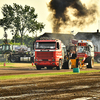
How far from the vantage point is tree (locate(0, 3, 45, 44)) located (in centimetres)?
9962

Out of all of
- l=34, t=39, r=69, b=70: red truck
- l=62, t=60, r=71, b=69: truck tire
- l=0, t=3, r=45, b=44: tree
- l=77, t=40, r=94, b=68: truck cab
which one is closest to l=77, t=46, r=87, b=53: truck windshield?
l=77, t=40, r=94, b=68: truck cab

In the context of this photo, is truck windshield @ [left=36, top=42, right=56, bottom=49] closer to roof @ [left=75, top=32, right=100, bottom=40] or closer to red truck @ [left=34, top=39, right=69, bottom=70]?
red truck @ [left=34, top=39, right=69, bottom=70]

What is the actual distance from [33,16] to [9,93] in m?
90.3

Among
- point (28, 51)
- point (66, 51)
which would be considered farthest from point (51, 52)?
point (28, 51)

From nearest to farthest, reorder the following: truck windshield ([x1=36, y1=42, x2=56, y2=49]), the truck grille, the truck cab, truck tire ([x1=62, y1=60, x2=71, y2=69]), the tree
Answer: truck windshield ([x1=36, y1=42, x2=56, y2=49]) → the truck grille → truck tire ([x1=62, y1=60, x2=71, y2=69]) → the truck cab → the tree

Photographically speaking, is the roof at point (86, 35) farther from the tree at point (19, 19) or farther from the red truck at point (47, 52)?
the red truck at point (47, 52)

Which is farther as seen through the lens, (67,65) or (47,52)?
(67,65)

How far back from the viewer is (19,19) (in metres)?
100

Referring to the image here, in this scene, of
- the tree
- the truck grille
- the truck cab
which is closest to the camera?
the truck grille

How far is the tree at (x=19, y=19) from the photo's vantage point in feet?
327

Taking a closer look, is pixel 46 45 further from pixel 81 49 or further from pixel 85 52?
pixel 85 52

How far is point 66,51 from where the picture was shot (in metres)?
37.1

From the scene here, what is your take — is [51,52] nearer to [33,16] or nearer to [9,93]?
[9,93]

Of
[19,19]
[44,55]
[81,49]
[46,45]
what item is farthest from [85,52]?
[19,19]
